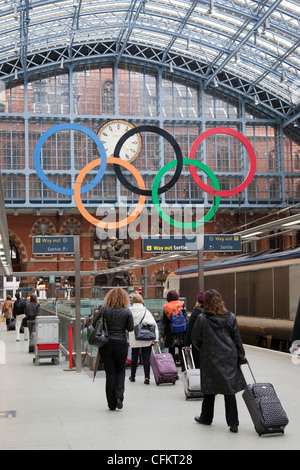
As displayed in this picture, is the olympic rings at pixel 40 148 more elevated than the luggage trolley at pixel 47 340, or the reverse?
the olympic rings at pixel 40 148

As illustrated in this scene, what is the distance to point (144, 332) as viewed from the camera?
10672 mm

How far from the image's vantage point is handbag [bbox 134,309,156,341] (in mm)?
10641

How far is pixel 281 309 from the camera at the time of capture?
17.4 metres

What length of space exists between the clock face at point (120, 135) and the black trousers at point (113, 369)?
39.5 meters

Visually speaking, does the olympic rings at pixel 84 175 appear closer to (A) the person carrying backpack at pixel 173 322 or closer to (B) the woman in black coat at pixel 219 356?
(A) the person carrying backpack at pixel 173 322

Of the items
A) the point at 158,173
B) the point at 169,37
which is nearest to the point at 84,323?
the point at 158,173

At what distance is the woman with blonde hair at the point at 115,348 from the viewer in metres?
8.30

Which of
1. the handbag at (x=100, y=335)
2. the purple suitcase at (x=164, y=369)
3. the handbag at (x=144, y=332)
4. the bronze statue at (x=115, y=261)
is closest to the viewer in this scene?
the handbag at (x=100, y=335)

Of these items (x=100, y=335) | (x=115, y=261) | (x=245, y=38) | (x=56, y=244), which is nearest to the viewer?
(x=100, y=335)

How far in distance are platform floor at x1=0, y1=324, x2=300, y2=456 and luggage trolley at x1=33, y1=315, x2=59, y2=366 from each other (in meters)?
1.93

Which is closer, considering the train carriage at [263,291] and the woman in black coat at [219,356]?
the woman in black coat at [219,356]

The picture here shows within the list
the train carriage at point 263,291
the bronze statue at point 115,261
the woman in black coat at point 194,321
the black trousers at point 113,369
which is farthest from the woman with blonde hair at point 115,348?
the bronze statue at point 115,261

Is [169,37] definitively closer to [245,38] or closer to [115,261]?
[245,38]

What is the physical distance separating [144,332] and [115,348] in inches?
93.0
